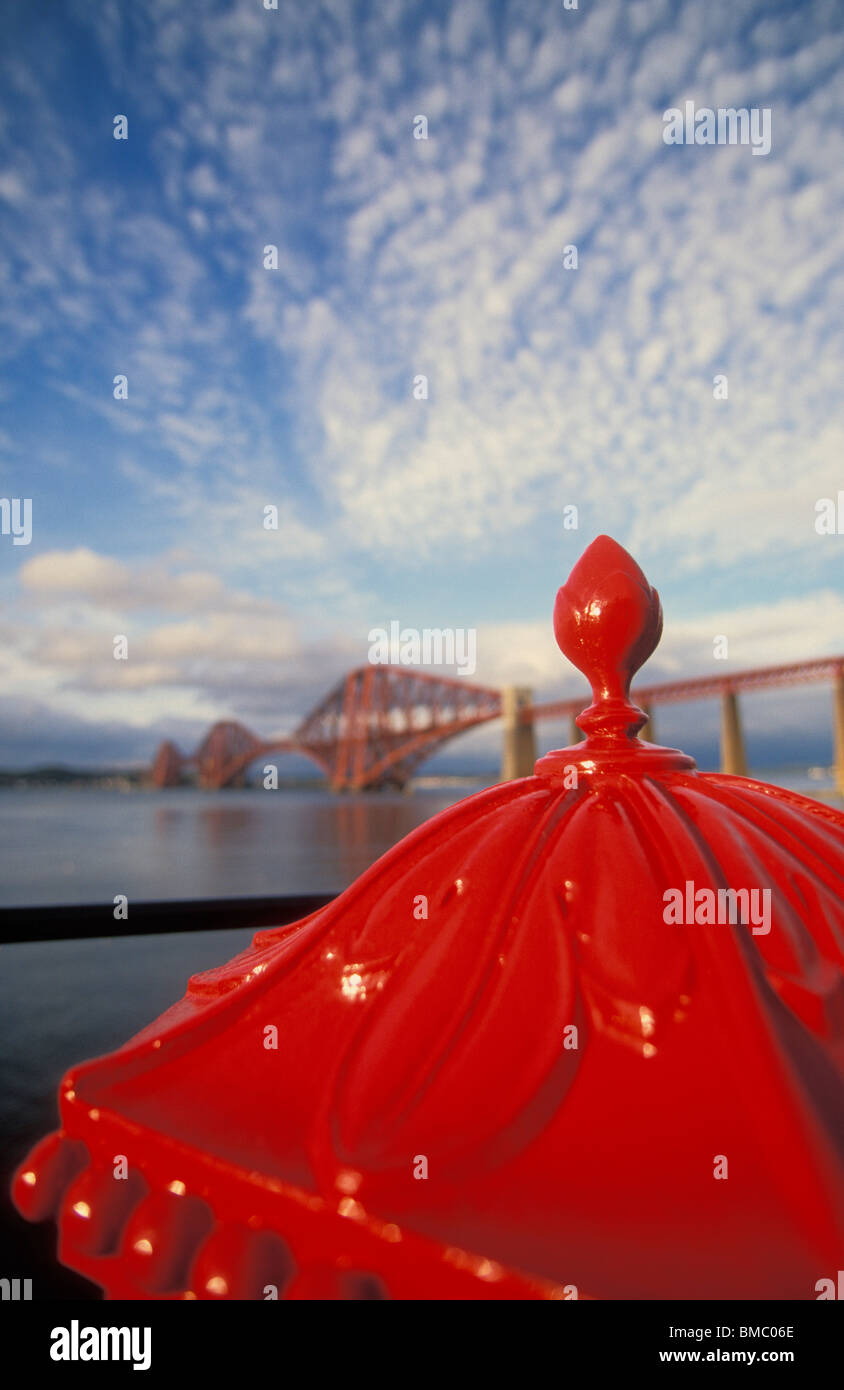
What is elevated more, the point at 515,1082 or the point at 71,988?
the point at 515,1082

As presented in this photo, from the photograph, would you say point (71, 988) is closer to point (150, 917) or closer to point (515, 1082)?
point (150, 917)

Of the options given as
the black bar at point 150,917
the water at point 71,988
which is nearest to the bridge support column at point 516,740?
the water at point 71,988

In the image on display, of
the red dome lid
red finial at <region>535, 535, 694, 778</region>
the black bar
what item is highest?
red finial at <region>535, 535, 694, 778</region>

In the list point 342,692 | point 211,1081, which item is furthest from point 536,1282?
point 342,692

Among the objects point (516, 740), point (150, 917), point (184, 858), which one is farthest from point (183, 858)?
point (516, 740)

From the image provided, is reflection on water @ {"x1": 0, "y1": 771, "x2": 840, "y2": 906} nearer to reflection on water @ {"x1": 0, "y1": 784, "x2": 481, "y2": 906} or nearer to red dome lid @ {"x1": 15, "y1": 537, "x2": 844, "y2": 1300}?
reflection on water @ {"x1": 0, "y1": 784, "x2": 481, "y2": 906}

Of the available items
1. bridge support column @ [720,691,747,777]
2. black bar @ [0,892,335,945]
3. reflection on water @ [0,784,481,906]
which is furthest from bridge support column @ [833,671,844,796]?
black bar @ [0,892,335,945]
